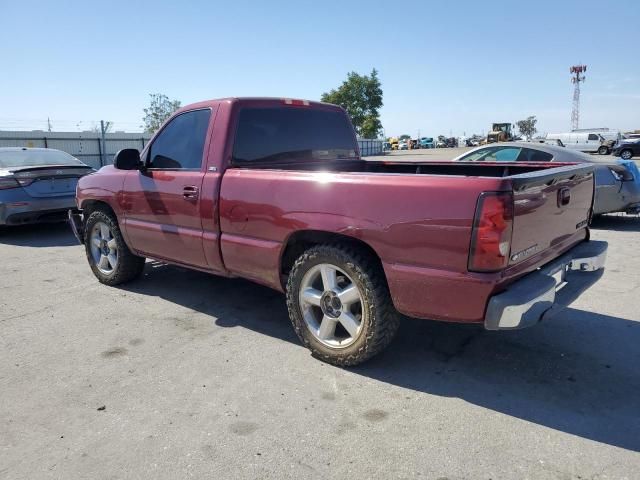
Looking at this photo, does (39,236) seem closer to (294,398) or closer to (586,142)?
(294,398)

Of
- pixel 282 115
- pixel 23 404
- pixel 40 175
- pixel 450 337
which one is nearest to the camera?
pixel 23 404

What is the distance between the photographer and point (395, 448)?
8.57 ft

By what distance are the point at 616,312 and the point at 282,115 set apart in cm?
350

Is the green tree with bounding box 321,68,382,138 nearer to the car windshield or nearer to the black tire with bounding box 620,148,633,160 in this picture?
the black tire with bounding box 620,148,633,160

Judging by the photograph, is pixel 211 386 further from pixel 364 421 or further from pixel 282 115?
pixel 282 115

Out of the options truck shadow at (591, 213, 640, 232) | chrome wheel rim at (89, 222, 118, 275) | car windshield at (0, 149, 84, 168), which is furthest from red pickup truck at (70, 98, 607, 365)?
truck shadow at (591, 213, 640, 232)

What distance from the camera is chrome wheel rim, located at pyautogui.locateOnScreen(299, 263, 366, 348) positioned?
11.2 ft

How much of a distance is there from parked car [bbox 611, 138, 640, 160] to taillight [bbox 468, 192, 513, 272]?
36376 mm

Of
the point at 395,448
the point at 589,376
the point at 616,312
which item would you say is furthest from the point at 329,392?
the point at 616,312

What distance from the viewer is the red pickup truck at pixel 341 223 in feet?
9.18

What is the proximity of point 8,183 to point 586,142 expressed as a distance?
45.7 meters

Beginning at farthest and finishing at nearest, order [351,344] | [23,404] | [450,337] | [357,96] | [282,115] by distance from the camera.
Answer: [357,96], [282,115], [450,337], [351,344], [23,404]

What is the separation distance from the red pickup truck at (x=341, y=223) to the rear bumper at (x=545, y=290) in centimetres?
1

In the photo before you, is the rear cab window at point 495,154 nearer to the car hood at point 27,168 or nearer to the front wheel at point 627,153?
the car hood at point 27,168
